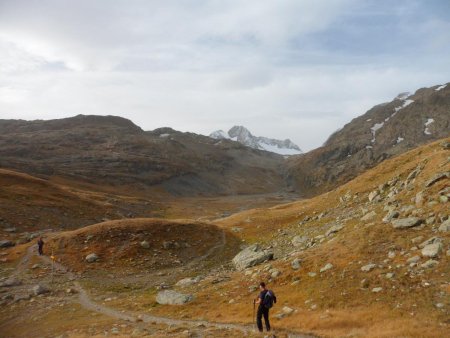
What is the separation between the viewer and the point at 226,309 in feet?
107

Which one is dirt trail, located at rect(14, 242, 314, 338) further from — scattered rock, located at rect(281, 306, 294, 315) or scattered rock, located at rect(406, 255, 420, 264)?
scattered rock, located at rect(406, 255, 420, 264)

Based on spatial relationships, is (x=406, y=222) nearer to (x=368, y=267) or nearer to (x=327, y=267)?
(x=368, y=267)

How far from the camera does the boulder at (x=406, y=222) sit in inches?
1332

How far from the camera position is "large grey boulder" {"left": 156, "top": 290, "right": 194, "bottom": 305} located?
3662cm

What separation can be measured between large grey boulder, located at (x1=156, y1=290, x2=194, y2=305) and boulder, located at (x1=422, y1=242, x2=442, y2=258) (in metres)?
19.9

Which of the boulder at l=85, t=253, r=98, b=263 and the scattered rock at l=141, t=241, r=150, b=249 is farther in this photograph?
the scattered rock at l=141, t=241, r=150, b=249

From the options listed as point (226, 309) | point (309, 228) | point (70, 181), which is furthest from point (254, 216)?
point (70, 181)

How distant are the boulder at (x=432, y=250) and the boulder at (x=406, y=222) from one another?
4.42m

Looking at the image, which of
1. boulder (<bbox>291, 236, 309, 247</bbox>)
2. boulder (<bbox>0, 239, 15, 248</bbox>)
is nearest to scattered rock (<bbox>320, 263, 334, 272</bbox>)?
boulder (<bbox>291, 236, 309, 247</bbox>)

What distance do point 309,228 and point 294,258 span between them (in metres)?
17.9

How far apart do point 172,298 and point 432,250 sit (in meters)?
22.1

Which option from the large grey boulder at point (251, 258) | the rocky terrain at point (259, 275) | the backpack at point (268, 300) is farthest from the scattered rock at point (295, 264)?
the backpack at point (268, 300)

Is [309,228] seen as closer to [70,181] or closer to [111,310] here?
[111,310]

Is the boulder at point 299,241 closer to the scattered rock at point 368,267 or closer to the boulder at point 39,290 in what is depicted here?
the scattered rock at point 368,267
